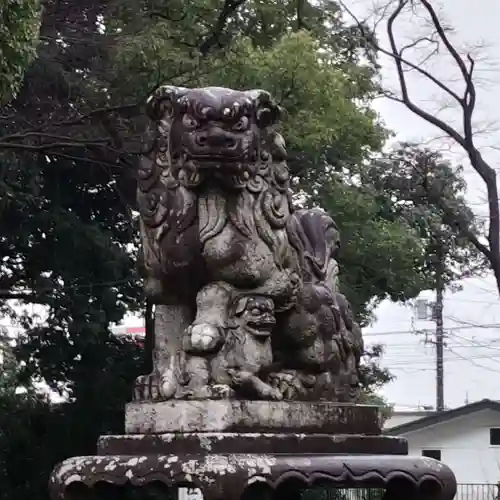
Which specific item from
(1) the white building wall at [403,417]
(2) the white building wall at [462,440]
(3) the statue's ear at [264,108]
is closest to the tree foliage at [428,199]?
(2) the white building wall at [462,440]

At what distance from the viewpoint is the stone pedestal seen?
3.66m

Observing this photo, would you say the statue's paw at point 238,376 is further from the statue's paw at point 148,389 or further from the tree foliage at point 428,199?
the tree foliage at point 428,199

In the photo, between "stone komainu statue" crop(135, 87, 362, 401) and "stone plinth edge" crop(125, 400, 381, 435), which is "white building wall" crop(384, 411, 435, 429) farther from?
"stone plinth edge" crop(125, 400, 381, 435)

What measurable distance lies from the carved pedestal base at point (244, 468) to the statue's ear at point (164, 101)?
4.08 feet

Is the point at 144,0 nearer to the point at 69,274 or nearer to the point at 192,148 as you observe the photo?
the point at 69,274

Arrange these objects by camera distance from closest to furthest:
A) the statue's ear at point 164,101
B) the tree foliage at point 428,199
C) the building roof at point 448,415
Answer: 1. the statue's ear at point 164,101
2. the tree foliage at point 428,199
3. the building roof at point 448,415

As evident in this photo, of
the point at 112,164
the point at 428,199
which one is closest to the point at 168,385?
the point at 112,164

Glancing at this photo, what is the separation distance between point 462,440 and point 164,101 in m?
22.4

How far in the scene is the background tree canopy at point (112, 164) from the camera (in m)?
10.4

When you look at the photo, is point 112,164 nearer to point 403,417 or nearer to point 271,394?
point 271,394

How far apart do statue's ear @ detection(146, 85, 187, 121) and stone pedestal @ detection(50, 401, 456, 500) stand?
112 centimetres

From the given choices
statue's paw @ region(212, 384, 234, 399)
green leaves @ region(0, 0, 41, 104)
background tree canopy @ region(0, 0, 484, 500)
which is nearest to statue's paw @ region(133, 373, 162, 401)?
statue's paw @ region(212, 384, 234, 399)

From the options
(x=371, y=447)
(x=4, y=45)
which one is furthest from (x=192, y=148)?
(x=4, y=45)

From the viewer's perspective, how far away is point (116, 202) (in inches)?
528
